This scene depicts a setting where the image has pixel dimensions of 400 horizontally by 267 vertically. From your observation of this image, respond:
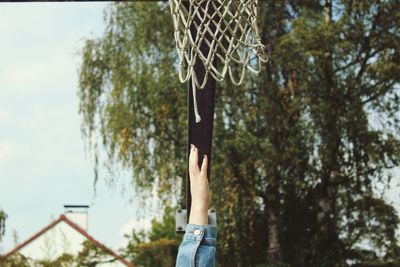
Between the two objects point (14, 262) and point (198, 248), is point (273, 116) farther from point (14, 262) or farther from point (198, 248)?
point (198, 248)

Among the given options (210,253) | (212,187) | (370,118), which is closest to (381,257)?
(370,118)

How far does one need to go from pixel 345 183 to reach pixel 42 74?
181 inches

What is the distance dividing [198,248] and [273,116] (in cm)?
678

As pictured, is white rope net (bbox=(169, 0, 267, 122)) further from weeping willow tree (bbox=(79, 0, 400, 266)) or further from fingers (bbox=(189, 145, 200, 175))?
weeping willow tree (bbox=(79, 0, 400, 266))

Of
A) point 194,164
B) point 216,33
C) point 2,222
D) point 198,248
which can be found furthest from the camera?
point 2,222

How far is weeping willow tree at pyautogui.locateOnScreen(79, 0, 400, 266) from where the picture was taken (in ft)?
25.6

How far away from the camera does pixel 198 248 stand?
126cm

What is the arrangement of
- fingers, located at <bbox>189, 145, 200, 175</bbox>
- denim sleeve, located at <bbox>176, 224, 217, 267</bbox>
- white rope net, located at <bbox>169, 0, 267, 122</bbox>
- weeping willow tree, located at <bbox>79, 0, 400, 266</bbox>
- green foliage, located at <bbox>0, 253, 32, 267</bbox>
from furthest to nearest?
green foliage, located at <bbox>0, 253, 32, 267</bbox>, weeping willow tree, located at <bbox>79, 0, 400, 266</bbox>, white rope net, located at <bbox>169, 0, 267, 122</bbox>, fingers, located at <bbox>189, 145, 200, 175</bbox>, denim sleeve, located at <bbox>176, 224, 217, 267</bbox>

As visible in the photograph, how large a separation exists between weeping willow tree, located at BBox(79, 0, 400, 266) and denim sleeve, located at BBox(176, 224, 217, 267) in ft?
20.9

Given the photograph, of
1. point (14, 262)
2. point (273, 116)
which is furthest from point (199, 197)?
point (14, 262)

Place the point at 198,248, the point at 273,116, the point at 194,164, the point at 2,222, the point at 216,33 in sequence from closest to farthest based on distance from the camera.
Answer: the point at 198,248
the point at 194,164
the point at 216,33
the point at 273,116
the point at 2,222

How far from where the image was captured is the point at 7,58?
9859mm

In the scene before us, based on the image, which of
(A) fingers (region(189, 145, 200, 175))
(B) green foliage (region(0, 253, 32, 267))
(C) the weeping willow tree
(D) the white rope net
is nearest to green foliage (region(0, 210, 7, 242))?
(B) green foliage (region(0, 253, 32, 267))

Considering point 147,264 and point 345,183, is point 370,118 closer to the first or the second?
point 345,183
